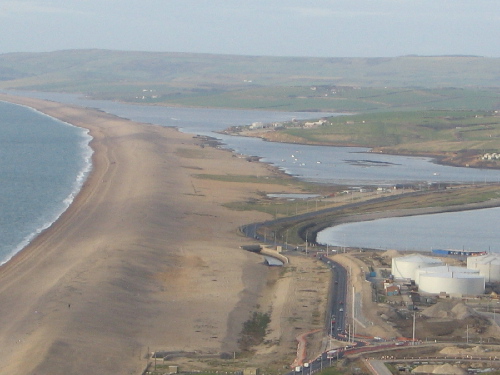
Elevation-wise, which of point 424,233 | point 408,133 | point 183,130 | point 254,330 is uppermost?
point 254,330

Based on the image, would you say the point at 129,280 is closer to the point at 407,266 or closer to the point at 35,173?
the point at 407,266

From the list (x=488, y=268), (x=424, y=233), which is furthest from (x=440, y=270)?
(x=424, y=233)

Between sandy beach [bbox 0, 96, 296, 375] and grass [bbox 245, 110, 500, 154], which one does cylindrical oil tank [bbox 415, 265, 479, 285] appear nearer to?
sandy beach [bbox 0, 96, 296, 375]

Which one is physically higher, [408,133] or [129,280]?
[129,280]

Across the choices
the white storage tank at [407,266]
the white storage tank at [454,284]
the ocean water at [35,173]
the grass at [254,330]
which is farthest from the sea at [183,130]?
the grass at [254,330]

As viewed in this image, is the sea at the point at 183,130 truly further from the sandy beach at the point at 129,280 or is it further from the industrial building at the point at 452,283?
the industrial building at the point at 452,283

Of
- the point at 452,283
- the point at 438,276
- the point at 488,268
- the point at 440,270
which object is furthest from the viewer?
the point at 488,268

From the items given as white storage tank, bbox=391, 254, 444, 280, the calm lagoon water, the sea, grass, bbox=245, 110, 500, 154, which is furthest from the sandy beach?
grass, bbox=245, 110, 500, 154
